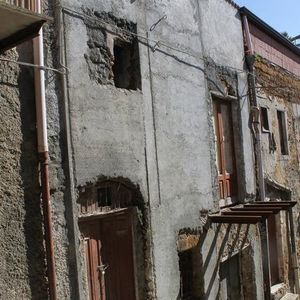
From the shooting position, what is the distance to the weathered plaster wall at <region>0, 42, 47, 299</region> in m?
4.06

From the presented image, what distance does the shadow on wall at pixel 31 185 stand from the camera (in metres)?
4.24

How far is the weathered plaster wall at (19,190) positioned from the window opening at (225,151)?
4.43m

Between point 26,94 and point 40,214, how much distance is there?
115 centimetres

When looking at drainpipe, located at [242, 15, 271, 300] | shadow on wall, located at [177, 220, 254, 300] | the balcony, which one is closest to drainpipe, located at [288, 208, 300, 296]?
drainpipe, located at [242, 15, 271, 300]

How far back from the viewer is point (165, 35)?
21.8 feet

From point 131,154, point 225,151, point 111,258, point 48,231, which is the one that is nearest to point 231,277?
point 225,151

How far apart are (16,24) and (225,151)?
226 inches

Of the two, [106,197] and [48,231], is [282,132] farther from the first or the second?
[48,231]

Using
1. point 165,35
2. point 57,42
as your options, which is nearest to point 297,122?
point 165,35

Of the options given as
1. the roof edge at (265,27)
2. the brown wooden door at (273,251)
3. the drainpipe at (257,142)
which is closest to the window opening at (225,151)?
the drainpipe at (257,142)

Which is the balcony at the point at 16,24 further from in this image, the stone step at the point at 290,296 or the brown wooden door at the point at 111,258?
the stone step at the point at 290,296

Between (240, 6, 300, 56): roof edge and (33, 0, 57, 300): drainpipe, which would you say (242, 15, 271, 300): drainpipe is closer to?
(240, 6, 300, 56): roof edge

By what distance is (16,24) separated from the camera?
11.7ft

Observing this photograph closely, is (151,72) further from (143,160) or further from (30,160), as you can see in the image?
(30,160)
